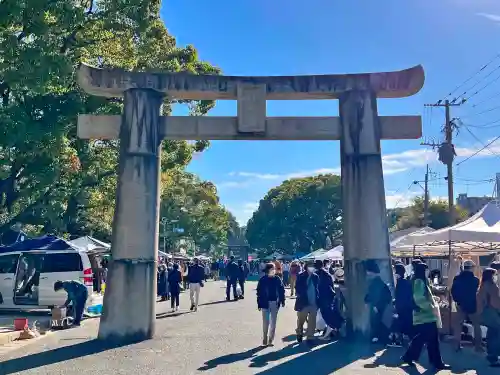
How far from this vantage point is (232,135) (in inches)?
570

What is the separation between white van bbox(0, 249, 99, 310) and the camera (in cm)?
1916

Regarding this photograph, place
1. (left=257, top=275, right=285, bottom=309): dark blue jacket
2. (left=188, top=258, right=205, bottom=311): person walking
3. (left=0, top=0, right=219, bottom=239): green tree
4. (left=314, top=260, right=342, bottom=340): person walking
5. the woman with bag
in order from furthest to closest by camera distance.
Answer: (left=188, top=258, right=205, bottom=311): person walking
(left=0, top=0, right=219, bottom=239): green tree
(left=314, top=260, right=342, bottom=340): person walking
(left=257, top=275, right=285, bottom=309): dark blue jacket
the woman with bag

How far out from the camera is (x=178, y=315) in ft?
63.8

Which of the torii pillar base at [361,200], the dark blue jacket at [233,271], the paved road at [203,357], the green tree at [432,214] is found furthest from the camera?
the green tree at [432,214]

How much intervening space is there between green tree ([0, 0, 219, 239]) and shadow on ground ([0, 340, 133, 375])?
627 cm

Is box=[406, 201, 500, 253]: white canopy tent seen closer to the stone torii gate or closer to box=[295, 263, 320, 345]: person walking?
the stone torii gate

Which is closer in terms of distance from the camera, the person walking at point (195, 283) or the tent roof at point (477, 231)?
the tent roof at point (477, 231)

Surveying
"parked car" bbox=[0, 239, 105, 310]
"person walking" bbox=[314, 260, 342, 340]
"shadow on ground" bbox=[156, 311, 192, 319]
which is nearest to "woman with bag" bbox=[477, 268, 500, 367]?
"person walking" bbox=[314, 260, 342, 340]

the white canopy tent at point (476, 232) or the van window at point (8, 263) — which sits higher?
the white canopy tent at point (476, 232)

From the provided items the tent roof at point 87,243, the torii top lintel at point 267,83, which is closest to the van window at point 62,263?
the tent roof at point 87,243

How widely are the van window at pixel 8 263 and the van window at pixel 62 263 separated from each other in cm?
135

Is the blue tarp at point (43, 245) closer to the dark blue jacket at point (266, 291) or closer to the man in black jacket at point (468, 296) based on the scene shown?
the dark blue jacket at point (266, 291)

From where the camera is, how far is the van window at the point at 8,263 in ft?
66.8

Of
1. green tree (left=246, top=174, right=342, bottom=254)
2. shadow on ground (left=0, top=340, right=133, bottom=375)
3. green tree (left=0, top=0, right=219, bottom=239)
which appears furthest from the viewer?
green tree (left=246, top=174, right=342, bottom=254)
